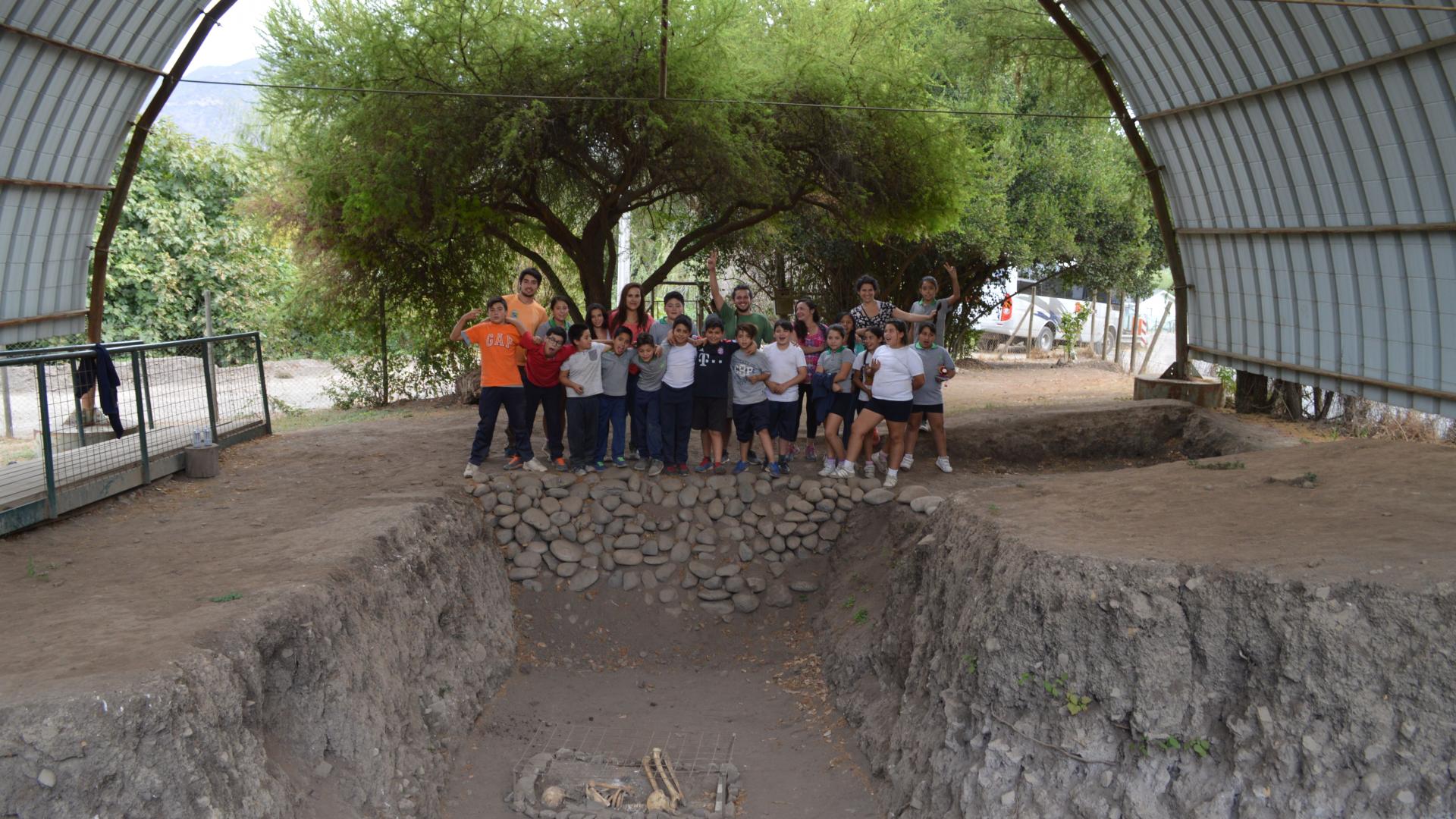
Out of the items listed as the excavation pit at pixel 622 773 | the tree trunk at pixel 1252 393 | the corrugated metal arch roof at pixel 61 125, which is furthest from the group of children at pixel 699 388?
the tree trunk at pixel 1252 393

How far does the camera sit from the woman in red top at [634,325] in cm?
1002

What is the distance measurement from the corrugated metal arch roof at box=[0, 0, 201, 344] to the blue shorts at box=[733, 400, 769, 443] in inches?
283

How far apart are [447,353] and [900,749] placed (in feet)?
39.0

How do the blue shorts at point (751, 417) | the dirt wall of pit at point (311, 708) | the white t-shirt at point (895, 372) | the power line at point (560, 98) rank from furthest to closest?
the power line at point (560, 98)
the blue shorts at point (751, 417)
the white t-shirt at point (895, 372)
the dirt wall of pit at point (311, 708)

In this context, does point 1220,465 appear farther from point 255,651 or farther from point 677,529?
point 255,651

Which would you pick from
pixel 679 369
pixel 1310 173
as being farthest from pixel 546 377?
pixel 1310 173

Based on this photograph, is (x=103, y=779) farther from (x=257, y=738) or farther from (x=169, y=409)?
(x=169, y=409)

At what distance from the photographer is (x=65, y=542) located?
25.0 feet

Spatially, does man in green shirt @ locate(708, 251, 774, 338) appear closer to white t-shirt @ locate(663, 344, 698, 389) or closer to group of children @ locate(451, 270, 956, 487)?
group of children @ locate(451, 270, 956, 487)

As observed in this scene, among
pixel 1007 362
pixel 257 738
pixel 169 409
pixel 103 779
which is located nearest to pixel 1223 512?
pixel 257 738

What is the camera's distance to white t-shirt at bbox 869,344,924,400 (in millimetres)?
9703

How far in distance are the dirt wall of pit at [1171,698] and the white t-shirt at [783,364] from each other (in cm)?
321

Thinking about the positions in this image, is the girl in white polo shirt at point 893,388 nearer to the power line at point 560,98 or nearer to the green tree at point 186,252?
the power line at point 560,98

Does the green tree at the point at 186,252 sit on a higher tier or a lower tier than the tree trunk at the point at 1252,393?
higher
